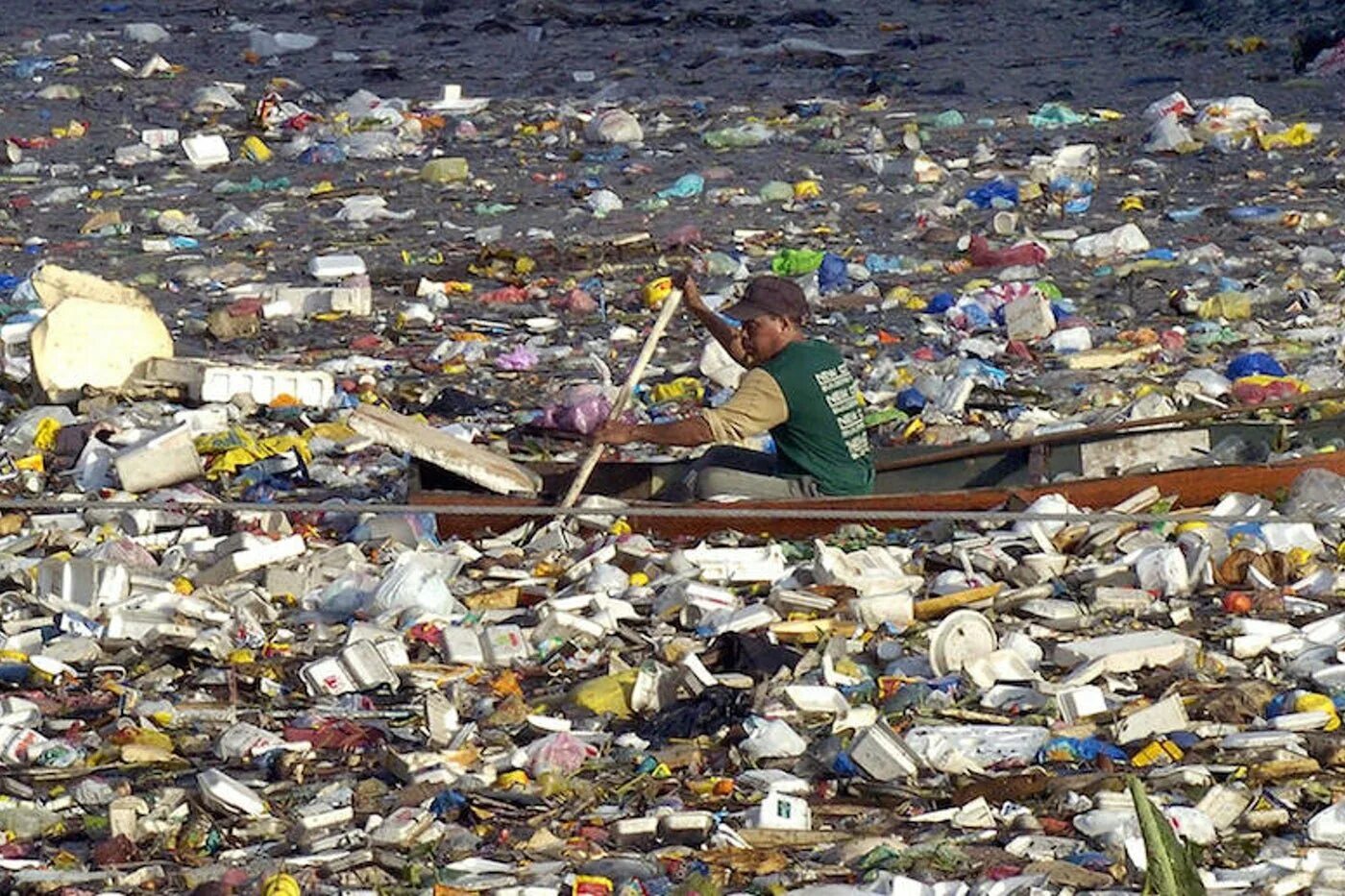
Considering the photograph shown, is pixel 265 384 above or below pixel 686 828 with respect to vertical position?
below

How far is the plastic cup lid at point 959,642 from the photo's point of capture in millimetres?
6258

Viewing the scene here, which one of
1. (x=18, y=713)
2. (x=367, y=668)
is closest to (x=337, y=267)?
(x=367, y=668)

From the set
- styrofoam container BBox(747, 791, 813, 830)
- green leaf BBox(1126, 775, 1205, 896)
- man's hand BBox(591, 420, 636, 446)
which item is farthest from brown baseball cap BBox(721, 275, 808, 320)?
green leaf BBox(1126, 775, 1205, 896)

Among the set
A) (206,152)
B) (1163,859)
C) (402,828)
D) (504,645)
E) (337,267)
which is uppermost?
(1163,859)

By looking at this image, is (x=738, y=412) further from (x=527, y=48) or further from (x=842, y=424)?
(x=527, y=48)

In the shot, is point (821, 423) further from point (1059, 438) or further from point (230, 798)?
point (230, 798)

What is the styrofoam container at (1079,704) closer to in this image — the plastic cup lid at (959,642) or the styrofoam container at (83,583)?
the plastic cup lid at (959,642)

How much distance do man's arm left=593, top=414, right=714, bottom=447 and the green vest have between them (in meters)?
0.30

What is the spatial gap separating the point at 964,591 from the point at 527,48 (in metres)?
11.8

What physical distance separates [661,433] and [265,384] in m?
2.37

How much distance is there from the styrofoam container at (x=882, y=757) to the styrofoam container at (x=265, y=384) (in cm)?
427

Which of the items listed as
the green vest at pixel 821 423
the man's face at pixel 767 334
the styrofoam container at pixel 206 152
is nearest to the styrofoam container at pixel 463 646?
the green vest at pixel 821 423

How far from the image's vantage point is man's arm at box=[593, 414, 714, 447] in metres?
7.49

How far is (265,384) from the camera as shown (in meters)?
9.34
